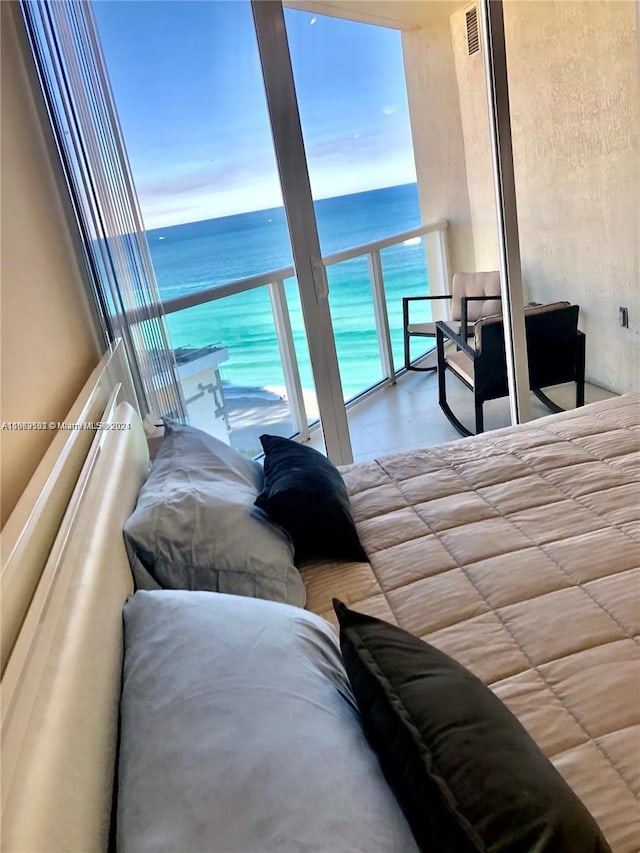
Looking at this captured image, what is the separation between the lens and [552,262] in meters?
3.44

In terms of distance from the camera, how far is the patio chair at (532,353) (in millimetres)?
3156

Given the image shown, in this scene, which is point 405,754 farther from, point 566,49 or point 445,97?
point 566,49

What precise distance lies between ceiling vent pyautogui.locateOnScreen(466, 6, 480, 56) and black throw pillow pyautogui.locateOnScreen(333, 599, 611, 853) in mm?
2972

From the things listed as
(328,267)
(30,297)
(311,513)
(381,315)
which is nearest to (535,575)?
(311,513)

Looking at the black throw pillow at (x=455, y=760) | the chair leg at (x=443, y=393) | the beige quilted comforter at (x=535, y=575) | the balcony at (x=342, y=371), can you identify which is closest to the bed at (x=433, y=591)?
the beige quilted comforter at (x=535, y=575)

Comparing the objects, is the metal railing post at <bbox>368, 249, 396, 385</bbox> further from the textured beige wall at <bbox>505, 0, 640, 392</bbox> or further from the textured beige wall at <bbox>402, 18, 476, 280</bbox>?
the textured beige wall at <bbox>505, 0, 640, 392</bbox>

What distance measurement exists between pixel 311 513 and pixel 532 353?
7.11ft

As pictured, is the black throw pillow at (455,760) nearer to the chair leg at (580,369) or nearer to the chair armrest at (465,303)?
the chair armrest at (465,303)

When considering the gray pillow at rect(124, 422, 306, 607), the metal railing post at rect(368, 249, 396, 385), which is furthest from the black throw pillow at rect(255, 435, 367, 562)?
the metal railing post at rect(368, 249, 396, 385)

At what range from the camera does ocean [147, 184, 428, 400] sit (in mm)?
2617

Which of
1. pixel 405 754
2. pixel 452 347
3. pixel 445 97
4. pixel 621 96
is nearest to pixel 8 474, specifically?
pixel 405 754

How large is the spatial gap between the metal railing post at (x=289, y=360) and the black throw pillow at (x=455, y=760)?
2.32 m

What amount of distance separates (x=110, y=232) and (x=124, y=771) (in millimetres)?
1930

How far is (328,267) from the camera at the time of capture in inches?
120
